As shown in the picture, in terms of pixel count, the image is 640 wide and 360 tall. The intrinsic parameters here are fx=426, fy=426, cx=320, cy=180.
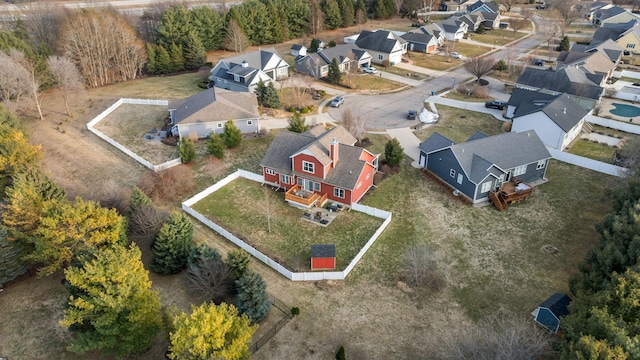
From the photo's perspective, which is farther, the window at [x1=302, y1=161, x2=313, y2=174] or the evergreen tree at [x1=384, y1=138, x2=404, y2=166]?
the evergreen tree at [x1=384, y1=138, x2=404, y2=166]

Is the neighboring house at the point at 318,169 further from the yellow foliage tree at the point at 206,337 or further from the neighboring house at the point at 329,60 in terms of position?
the neighboring house at the point at 329,60

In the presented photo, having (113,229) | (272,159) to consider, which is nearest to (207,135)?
(272,159)

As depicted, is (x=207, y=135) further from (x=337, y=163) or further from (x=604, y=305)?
(x=604, y=305)

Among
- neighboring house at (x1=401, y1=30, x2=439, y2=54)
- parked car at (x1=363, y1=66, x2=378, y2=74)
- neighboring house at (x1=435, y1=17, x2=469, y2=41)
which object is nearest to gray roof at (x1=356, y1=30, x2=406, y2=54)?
neighboring house at (x1=401, y1=30, x2=439, y2=54)

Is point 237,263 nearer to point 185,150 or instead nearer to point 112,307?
point 112,307

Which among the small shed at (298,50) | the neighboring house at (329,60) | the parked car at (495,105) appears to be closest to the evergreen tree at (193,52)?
the neighboring house at (329,60)

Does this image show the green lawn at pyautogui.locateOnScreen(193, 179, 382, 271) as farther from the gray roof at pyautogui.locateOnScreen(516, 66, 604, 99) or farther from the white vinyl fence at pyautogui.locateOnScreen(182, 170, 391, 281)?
the gray roof at pyautogui.locateOnScreen(516, 66, 604, 99)
